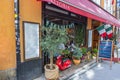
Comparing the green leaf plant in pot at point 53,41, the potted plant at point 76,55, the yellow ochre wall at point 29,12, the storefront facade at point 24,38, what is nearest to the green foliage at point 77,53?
the potted plant at point 76,55

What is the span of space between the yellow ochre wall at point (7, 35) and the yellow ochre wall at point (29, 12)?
33 centimetres

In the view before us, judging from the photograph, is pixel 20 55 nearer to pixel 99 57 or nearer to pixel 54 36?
pixel 54 36

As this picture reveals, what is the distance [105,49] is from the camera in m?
9.09

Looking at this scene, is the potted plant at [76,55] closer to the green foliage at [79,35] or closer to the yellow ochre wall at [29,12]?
the green foliage at [79,35]

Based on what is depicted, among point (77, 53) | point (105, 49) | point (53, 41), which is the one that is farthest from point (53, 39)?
point (105, 49)

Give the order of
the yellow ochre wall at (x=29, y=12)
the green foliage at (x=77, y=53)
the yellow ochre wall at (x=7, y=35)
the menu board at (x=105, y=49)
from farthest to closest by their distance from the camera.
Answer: the menu board at (x=105, y=49) < the green foliage at (x=77, y=53) < the yellow ochre wall at (x=29, y=12) < the yellow ochre wall at (x=7, y=35)

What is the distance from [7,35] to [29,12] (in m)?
1.14

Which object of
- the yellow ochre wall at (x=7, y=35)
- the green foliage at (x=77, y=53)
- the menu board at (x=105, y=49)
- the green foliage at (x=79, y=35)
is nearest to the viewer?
the yellow ochre wall at (x=7, y=35)

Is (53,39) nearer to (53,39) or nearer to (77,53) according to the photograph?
(53,39)

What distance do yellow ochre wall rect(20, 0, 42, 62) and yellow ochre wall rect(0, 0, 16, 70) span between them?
1.10ft

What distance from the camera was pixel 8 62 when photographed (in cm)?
470

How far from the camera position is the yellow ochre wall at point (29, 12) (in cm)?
503

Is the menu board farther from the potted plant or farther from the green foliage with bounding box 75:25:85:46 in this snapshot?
the potted plant

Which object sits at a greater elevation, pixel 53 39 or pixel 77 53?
pixel 53 39
